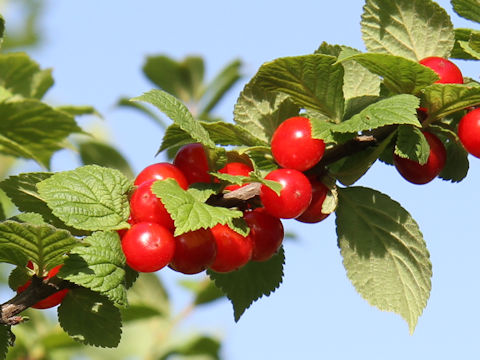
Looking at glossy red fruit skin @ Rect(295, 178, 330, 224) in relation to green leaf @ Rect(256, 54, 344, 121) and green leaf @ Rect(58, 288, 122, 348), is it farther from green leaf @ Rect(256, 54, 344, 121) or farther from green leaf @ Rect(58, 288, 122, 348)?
green leaf @ Rect(58, 288, 122, 348)

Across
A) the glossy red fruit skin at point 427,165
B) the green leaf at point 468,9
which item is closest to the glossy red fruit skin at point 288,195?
the glossy red fruit skin at point 427,165

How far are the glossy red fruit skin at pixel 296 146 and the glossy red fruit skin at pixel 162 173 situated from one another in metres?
0.19

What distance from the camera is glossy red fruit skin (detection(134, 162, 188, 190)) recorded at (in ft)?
4.50

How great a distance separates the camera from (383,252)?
1491 millimetres

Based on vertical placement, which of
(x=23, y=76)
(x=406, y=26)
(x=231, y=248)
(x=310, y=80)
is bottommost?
(x=23, y=76)

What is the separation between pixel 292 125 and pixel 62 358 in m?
2.12

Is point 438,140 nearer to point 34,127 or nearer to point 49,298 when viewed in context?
point 49,298

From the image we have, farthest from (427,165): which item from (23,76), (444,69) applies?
(23,76)

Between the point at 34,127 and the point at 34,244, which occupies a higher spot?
the point at 34,244

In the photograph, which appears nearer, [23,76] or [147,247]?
[147,247]

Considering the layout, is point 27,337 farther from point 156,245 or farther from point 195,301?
point 156,245

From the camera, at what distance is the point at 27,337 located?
2.74 m

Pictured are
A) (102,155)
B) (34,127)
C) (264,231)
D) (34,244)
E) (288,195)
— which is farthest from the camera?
(102,155)

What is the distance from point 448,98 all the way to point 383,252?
0.33 meters
